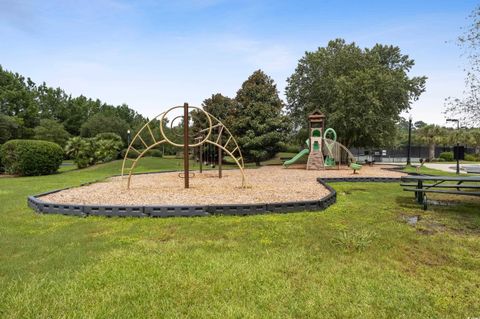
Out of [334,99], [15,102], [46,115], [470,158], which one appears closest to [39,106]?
[46,115]

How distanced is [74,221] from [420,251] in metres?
5.22

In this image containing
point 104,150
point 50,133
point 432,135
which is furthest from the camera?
point 432,135

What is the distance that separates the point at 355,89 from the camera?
21.0 m

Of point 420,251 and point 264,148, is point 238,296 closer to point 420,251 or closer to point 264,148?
point 420,251

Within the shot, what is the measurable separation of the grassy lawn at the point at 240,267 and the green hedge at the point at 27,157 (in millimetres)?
11403

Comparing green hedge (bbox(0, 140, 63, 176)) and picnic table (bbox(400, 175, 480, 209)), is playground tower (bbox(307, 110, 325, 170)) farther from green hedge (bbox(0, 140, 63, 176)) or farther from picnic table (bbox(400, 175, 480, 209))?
green hedge (bbox(0, 140, 63, 176))

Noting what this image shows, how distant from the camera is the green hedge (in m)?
14.9

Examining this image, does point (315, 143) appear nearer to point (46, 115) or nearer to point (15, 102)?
point (15, 102)

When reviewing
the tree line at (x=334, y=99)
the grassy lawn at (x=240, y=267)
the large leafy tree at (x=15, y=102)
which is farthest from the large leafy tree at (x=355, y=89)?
the large leafy tree at (x=15, y=102)

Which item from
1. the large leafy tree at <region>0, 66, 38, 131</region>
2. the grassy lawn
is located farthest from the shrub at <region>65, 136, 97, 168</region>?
the large leafy tree at <region>0, 66, 38, 131</region>

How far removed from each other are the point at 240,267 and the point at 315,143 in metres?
16.5

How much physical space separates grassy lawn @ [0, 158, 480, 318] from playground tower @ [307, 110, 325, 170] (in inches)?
513

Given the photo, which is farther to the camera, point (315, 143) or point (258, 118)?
point (258, 118)

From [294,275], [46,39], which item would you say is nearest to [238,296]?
[294,275]
